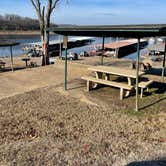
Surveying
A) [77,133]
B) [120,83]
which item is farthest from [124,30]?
[77,133]

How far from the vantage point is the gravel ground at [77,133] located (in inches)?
184

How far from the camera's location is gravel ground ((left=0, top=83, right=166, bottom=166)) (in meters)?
4.67

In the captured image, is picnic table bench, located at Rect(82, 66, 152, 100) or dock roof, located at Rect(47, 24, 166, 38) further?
picnic table bench, located at Rect(82, 66, 152, 100)

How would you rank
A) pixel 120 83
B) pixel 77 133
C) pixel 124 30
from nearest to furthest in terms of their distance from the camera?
pixel 77 133, pixel 124 30, pixel 120 83

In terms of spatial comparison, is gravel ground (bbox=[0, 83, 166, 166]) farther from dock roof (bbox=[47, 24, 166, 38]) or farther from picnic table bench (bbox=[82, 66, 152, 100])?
dock roof (bbox=[47, 24, 166, 38])

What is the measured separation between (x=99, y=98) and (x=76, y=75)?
11.4 ft

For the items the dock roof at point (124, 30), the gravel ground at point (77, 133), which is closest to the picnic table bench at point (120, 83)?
the gravel ground at point (77, 133)

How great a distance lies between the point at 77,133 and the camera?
5.72 m

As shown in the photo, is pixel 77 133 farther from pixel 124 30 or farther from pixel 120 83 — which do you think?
pixel 120 83

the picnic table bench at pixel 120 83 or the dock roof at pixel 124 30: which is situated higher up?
the dock roof at pixel 124 30

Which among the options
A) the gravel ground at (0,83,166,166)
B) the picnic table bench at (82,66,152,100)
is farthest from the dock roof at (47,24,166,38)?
the gravel ground at (0,83,166,166)

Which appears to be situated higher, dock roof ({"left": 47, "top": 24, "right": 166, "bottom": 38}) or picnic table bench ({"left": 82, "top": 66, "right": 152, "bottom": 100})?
dock roof ({"left": 47, "top": 24, "right": 166, "bottom": 38})

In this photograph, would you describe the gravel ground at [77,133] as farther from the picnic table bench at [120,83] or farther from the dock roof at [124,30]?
the dock roof at [124,30]

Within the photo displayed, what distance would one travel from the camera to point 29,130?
19.2 feet
